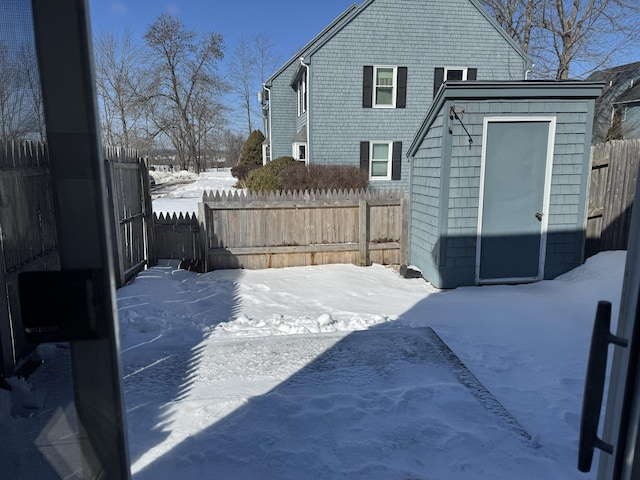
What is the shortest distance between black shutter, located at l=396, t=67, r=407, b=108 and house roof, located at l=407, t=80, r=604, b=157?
916 centimetres

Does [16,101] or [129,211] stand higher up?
[16,101]

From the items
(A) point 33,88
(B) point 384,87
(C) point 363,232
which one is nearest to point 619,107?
(B) point 384,87

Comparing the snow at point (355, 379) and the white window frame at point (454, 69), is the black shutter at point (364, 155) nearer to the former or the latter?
the white window frame at point (454, 69)

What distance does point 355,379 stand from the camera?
138 inches

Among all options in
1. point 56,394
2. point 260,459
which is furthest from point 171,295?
point 56,394

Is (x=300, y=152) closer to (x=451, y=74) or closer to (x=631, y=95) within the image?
(x=451, y=74)

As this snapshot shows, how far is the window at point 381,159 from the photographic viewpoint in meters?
14.8

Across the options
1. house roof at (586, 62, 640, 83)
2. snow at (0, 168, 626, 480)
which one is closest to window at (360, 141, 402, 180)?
snow at (0, 168, 626, 480)

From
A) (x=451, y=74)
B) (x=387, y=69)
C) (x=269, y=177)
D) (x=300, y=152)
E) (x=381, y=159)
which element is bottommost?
(x=269, y=177)

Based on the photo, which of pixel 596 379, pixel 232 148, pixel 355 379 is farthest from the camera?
pixel 232 148

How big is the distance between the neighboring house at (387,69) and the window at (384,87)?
3 centimetres

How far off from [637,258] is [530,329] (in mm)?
3928

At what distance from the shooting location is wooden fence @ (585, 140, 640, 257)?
598cm

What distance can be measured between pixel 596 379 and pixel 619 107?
74.1 ft
